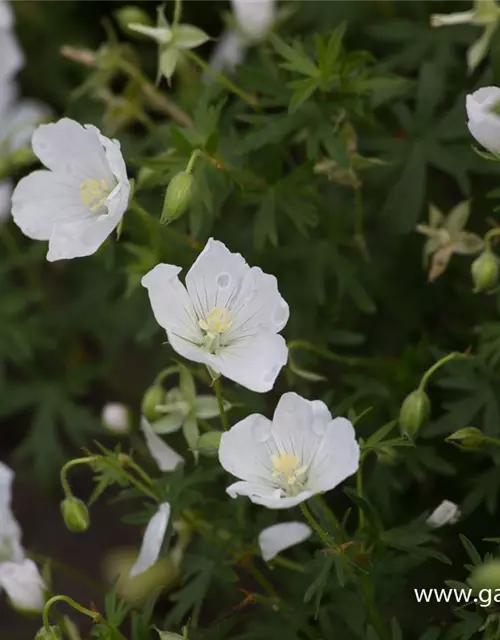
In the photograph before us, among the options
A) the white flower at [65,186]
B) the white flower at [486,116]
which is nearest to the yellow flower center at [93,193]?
the white flower at [65,186]

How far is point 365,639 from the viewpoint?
1.07m

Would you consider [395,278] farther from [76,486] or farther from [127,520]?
[76,486]

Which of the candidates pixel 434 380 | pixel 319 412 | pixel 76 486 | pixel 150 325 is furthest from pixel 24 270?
pixel 319 412

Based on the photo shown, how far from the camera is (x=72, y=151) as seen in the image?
1133mm

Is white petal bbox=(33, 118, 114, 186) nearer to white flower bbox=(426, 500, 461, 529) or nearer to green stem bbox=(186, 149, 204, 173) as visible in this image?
green stem bbox=(186, 149, 204, 173)

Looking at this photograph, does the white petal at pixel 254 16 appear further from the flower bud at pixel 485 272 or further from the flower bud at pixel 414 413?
the flower bud at pixel 414 413

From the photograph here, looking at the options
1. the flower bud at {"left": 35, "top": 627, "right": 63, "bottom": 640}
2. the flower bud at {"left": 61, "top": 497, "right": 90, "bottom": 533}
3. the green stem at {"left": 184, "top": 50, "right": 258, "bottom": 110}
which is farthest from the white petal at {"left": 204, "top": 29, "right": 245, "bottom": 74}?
the flower bud at {"left": 35, "top": 627, "right": 63, "bottom": 640}

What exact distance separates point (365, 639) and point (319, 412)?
0.95 feet

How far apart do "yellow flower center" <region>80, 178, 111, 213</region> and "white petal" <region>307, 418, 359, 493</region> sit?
15.8 inches

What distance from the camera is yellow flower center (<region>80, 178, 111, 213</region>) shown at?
112cm

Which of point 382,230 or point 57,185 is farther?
point 382,230

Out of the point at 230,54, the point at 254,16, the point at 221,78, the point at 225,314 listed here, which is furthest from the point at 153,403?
the point at 230,54

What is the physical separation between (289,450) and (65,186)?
0.44 m

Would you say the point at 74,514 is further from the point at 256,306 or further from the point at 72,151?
the point at 72,151
